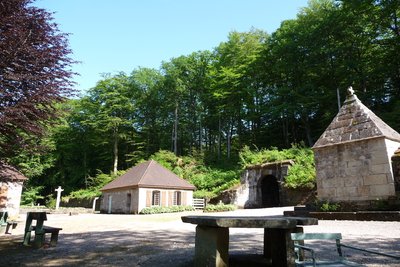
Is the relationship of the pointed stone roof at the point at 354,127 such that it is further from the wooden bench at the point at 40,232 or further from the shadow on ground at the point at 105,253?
Answer: the wooden bench at the point at 40,232

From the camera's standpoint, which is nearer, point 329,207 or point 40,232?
point 40,232

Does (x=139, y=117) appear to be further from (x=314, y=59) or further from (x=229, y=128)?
(x=314, y=59)

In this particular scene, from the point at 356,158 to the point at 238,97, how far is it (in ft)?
82.9

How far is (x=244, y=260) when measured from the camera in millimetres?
5176

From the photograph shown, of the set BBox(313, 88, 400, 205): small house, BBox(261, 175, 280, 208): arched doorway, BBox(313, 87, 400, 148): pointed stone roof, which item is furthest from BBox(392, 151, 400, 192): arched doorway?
BBox(261, 175, 280, 208): arched doorway

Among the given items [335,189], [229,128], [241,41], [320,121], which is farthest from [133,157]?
[335,189]

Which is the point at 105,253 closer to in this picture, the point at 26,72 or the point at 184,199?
the point at 26,72

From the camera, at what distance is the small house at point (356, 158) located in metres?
9.90

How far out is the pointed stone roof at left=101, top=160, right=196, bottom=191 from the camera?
2470 cm

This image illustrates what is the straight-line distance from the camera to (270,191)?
25250 mm

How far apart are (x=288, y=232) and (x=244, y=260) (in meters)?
1.23

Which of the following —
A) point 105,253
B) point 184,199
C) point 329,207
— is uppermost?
point 184,199

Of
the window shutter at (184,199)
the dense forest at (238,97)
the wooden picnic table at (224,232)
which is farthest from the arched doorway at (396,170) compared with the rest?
the window shutter at (184,199)

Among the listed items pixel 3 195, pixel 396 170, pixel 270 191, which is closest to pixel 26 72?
pixel 396 170
